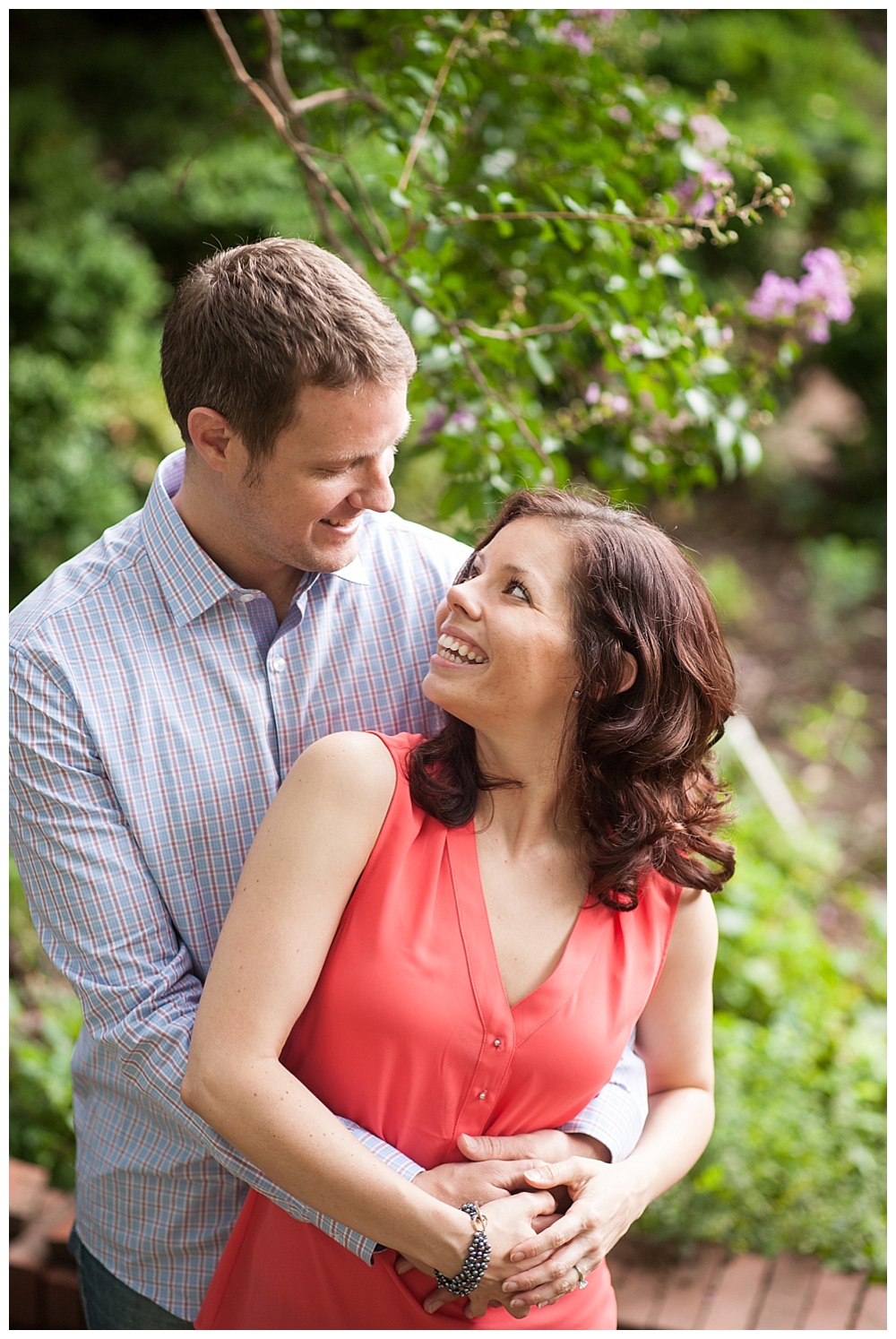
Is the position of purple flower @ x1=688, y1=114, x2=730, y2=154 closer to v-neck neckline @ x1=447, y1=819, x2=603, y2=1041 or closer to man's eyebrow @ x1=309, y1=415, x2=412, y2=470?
man's eyebrow @ x1=309, y1=415, x2=412, y2=470

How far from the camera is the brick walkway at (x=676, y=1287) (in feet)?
8.30

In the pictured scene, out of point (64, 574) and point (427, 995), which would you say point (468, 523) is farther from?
point (427, 995)

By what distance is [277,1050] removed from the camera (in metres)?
1.52

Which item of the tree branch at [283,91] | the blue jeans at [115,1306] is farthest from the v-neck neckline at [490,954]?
the tree branch at [283,91]

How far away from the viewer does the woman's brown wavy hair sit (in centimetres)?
165

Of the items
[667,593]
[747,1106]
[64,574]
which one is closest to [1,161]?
[64,574]

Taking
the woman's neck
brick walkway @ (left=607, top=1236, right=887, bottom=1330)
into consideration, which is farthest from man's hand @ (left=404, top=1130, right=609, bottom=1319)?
brick walkway @ (left=607, top=1236, right=887, bottom=1330)

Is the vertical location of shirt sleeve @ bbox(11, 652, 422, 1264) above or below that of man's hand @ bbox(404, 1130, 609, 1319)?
above

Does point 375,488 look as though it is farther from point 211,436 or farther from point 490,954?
point 490,954

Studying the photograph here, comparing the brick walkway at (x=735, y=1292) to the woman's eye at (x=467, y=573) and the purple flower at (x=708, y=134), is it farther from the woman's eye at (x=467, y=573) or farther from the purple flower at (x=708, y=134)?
the purple flower at (x=708, y=134)

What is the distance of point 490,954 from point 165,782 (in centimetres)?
53

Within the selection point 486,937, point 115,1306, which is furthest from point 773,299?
point 115,1306

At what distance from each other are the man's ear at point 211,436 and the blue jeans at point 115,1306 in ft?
4.26

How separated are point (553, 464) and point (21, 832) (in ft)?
4.41
